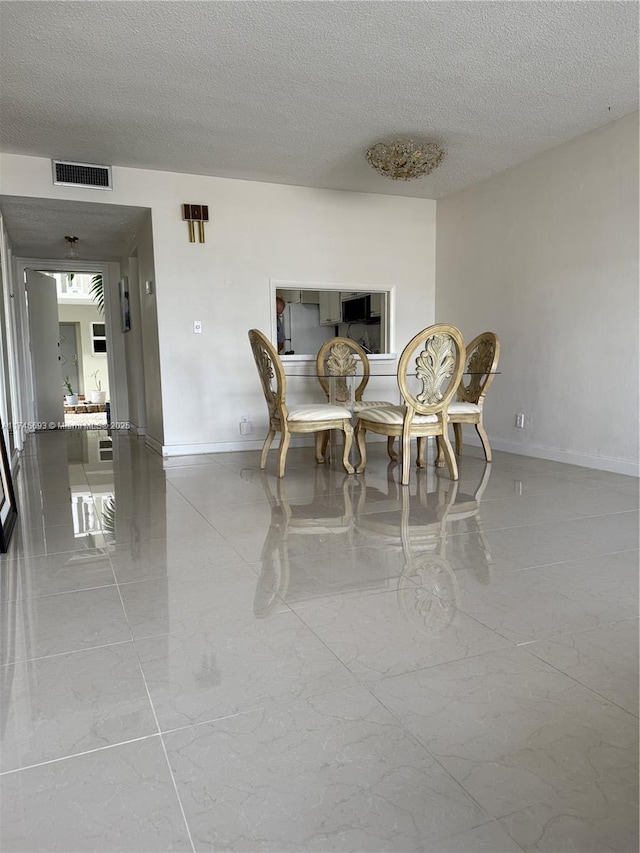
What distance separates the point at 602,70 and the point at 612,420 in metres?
2.26

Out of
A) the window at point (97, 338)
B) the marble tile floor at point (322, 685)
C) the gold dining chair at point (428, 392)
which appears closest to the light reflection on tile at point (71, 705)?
the marble tile floor at point (322, 685)

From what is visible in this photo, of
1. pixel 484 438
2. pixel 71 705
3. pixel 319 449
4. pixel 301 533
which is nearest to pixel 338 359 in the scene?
pixel 319 449

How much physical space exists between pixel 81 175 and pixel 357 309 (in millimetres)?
3239

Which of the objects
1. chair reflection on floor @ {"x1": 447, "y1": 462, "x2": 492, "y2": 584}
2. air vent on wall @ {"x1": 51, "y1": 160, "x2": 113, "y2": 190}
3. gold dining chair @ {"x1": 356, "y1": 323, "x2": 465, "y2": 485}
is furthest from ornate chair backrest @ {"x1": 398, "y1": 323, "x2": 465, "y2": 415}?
air vent on wall @ {"x1": 51, "y1": 160, "x2": 113, "y2": 190}

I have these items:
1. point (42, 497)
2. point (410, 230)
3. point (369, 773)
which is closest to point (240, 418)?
point (42, 497)

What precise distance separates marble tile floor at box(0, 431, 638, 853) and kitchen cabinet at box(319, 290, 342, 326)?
4511 mm

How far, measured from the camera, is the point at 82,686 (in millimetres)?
1426

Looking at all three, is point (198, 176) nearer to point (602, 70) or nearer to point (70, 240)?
point (70, 240)

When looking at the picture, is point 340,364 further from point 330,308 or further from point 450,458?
point 330,308

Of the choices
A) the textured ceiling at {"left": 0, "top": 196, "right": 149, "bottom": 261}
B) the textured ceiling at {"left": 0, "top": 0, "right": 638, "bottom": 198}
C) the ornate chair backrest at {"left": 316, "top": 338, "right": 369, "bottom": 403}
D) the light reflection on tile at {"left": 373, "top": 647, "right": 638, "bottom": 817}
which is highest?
the textured ceiling at {"left": 0, "top": 0, "right": 638, "bottom": 198}

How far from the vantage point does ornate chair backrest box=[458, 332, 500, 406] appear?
4.39 m

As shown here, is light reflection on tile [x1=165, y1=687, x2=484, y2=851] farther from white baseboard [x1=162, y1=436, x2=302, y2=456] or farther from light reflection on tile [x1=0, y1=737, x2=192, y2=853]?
white baseboard [x1=162, y1=436, x2=302, y2=456]

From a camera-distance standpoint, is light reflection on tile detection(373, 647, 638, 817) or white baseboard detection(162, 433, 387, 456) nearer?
light reflection on tile detection(373, 647, 638, 817)

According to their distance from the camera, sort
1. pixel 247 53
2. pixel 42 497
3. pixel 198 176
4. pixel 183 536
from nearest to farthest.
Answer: pixel 183 536, pixel 247 53, pixel 42 497, pixel 198 176
